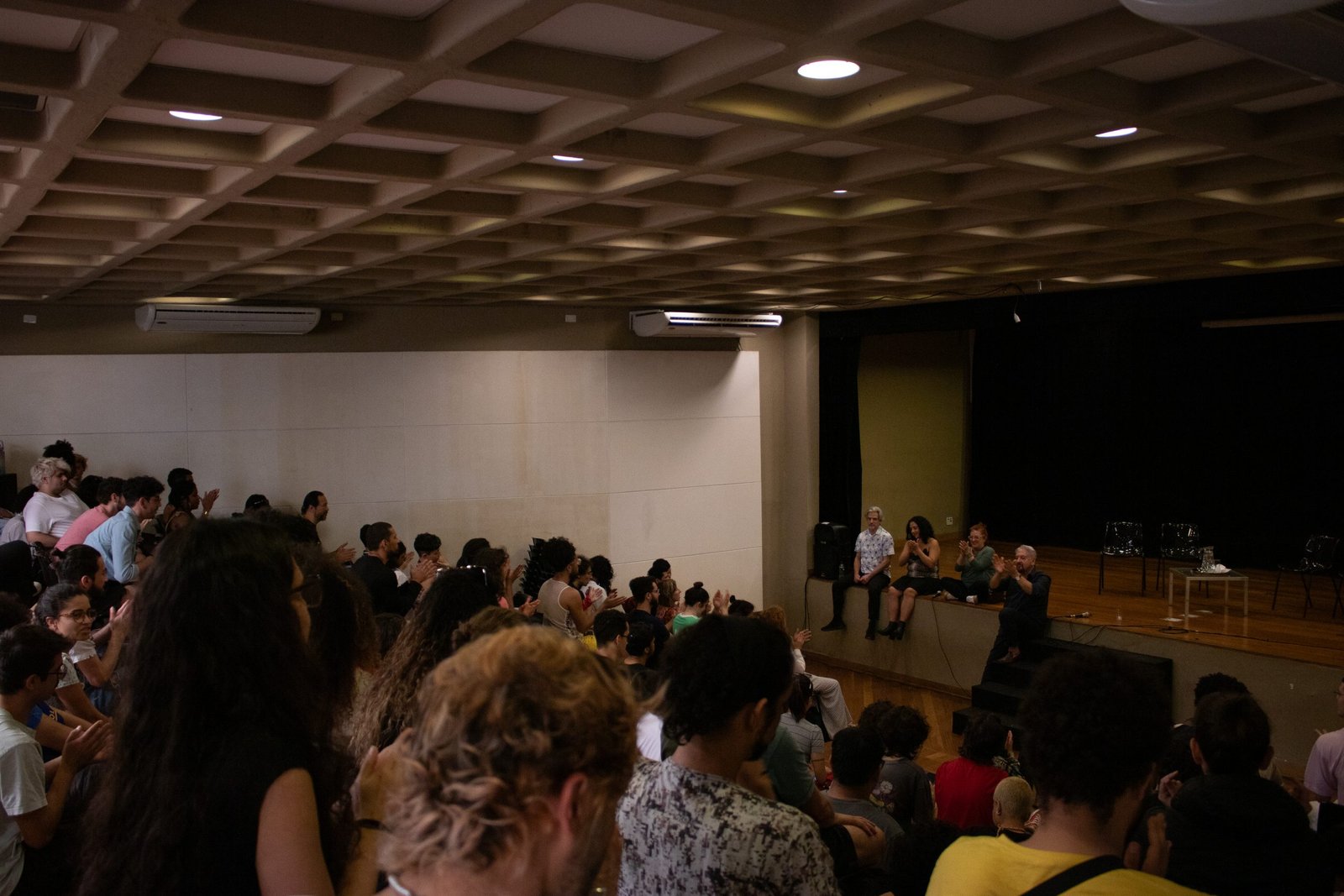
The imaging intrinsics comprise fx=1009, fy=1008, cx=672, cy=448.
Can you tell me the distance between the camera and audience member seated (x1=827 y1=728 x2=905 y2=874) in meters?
3.16

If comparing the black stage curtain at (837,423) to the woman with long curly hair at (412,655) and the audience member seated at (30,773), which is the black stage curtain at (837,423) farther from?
the audience member seated at (30,773)

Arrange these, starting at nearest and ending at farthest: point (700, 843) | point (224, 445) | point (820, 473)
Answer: point (700, 843)
point (224, 445)
point (820, 473)

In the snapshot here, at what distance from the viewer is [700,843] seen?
5.24ft

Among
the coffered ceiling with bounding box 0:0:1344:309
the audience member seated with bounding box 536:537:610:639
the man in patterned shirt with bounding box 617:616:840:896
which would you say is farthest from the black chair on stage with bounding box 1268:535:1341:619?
the man in patterned shirt with bounding box 617:616:840:896

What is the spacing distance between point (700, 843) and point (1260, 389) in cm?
1195

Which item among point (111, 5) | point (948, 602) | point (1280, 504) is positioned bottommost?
point (948, 602)

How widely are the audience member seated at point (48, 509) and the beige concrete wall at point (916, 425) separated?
359 inches

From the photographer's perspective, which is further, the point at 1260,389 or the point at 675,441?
the point at 1260,389

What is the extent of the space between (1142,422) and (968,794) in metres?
9.76

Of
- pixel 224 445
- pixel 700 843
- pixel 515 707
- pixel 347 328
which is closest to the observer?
pixel 515 707

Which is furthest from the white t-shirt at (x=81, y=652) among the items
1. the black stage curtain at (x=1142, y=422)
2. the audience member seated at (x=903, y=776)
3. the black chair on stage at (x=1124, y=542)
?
the black chair on stage at (x=1124, y=542)

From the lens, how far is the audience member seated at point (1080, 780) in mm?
1499

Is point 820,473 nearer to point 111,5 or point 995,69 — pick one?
point 995,69

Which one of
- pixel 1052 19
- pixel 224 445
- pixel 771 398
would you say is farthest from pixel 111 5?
pixel 771 398
